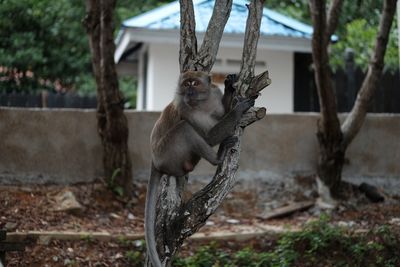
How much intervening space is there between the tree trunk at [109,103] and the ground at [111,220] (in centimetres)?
33

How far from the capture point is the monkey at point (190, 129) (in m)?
5.98

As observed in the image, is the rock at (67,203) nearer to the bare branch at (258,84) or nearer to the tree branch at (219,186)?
the tree branch at (219,186)

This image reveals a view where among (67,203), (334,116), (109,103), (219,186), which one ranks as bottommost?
(67,203)

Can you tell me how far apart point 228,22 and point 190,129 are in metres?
8.32

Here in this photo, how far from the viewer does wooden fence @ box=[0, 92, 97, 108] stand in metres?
12.5

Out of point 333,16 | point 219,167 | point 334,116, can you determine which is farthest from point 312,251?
point 333,16

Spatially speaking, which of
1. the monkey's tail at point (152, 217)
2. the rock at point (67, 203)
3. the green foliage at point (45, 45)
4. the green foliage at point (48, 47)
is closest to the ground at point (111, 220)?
the rock at point (67, 203)

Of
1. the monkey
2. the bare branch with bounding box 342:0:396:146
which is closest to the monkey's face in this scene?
the monkey

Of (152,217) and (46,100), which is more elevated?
(152,217)

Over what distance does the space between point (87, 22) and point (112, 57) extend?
718 mm

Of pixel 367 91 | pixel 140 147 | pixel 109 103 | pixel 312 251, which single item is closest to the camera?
pixel 312 251

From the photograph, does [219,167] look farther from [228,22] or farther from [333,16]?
[228,22]

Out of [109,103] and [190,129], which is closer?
[190,129]

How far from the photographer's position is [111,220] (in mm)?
8953
